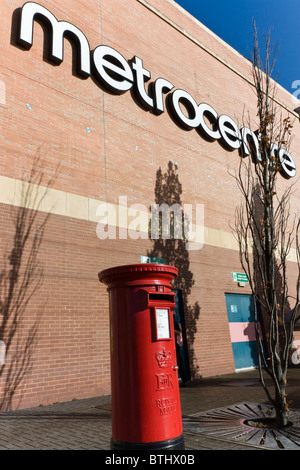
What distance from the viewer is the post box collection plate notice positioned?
380 centimetres

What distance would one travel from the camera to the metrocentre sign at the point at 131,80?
9.46 meters

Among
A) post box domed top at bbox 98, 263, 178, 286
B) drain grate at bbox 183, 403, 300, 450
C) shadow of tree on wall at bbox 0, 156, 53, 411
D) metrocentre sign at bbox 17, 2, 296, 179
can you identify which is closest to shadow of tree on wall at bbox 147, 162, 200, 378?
metrocentre sign at bbox 17, 2, 296, 179

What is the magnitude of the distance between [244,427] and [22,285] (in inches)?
199

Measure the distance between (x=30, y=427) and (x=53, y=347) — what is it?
2517mm

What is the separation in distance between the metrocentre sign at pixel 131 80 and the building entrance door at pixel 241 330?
17.2 feet

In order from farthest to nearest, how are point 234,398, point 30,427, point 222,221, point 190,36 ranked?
point 190,36 → point 222,221 → point 234,398 → point 30,427

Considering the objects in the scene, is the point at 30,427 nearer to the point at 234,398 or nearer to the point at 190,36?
the point at 234,398

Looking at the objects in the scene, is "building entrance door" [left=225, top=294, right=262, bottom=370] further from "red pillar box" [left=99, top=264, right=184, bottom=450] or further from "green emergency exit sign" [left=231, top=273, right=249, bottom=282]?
"red pillar box" [left=99, top=264, right=184, bottom=450]

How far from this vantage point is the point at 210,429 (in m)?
5.11

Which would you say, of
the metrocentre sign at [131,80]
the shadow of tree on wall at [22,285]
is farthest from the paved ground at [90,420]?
the metrocentre sign at [131,80]

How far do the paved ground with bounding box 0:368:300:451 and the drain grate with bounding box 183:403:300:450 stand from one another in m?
0.22

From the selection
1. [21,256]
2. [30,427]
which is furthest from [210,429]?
[21,256]

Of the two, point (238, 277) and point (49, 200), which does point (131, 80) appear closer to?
point (49, 200)

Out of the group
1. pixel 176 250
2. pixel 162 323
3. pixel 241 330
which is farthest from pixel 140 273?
pixel 241 330
